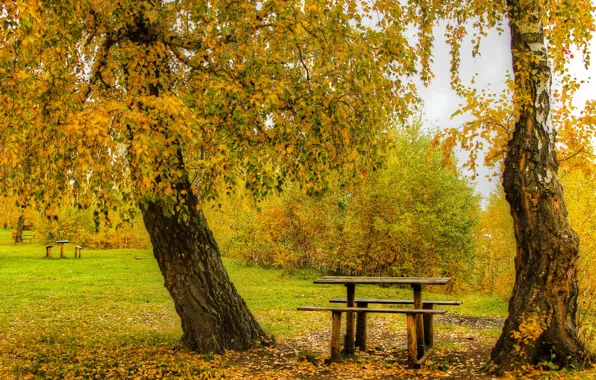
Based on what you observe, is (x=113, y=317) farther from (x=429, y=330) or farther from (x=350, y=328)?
(x=429, y=330)

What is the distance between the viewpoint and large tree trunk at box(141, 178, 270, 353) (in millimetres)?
8742

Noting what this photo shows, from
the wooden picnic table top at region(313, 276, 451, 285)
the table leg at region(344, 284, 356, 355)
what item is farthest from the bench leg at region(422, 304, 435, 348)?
the table leg at region(344, 284, 356, 355)

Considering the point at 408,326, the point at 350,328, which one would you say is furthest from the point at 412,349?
the point at 350,328

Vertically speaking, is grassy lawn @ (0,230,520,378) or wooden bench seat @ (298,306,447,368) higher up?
wooden bench seat @ (298,306,447,368)

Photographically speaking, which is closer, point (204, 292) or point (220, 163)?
point (220, 163)

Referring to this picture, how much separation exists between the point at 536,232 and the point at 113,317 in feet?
35.3

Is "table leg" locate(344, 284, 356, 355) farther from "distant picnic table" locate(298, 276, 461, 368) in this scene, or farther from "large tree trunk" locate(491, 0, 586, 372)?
"large tree trunk" locate(491, 0, 586, 372)

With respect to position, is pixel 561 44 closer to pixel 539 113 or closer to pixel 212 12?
pixel 539 113

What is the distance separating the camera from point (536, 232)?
7.23 metres

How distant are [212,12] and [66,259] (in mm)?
30757

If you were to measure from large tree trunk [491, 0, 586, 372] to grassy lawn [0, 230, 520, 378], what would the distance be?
432 centimetres

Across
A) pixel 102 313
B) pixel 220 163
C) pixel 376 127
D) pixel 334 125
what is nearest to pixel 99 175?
pixel 220 163

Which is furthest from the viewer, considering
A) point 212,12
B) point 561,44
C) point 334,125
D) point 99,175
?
point 561,44

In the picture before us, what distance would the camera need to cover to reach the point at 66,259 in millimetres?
33719
